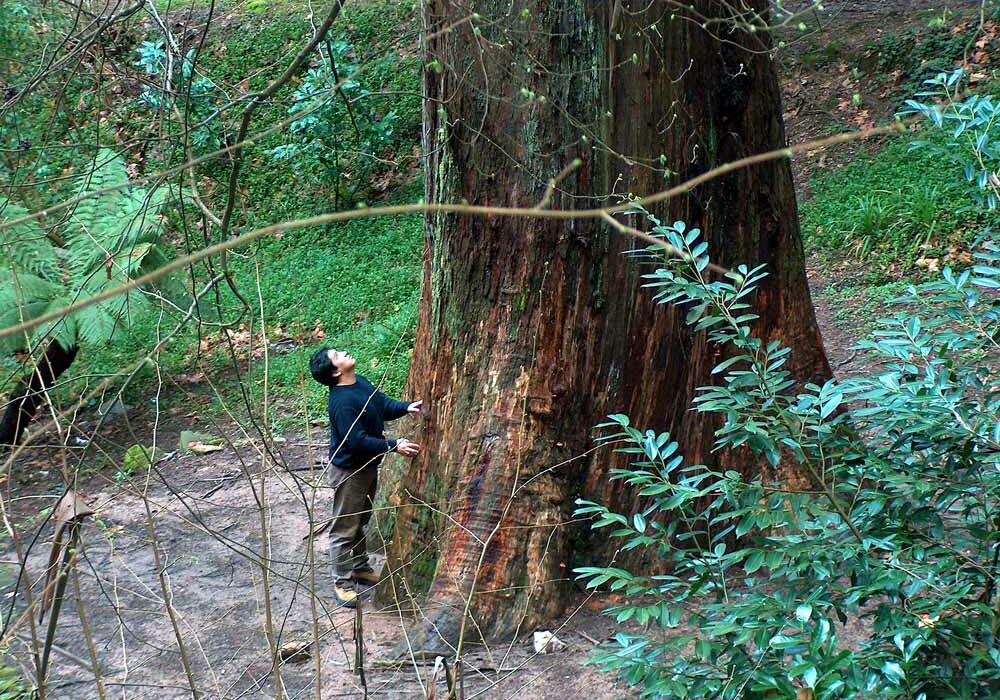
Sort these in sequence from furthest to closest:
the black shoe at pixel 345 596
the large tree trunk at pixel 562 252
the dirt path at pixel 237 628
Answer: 1. the black shoe at pixel 345 596
2. the large tree trunk at pixel 562 252
3. the dirt path at pixel 237 628

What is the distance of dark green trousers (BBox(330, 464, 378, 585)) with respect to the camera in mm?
5219

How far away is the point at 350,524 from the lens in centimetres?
522

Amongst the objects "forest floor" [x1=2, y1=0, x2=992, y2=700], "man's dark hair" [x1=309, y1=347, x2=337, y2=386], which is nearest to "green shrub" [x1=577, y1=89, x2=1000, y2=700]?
"forest floor" [x1=2, y1=0, x2=992, y2=700]

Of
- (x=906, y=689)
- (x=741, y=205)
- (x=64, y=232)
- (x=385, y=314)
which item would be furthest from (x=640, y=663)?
(x=64, y=232)

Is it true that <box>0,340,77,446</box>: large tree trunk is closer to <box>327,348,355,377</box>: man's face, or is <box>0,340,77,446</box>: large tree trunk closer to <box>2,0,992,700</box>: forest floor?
<box>2,0,992,700</box>: forest floor

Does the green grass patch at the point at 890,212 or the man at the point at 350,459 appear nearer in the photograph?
the man at the point at 350,459

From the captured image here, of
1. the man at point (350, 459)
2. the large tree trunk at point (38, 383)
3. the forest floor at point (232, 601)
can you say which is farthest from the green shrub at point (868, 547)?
the large tree trunk at point (38, 383)

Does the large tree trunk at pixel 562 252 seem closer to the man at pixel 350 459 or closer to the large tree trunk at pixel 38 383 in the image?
the man at pixel 350 459

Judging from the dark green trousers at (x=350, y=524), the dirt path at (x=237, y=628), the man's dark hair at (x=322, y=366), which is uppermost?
→ the man's dark hair at (x=322, y=366)

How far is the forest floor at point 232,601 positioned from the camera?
157 inches

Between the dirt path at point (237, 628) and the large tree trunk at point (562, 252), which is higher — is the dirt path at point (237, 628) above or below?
below

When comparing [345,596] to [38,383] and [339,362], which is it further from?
[38,383]

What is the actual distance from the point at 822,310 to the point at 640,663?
6528 mm

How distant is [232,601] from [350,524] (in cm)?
86
